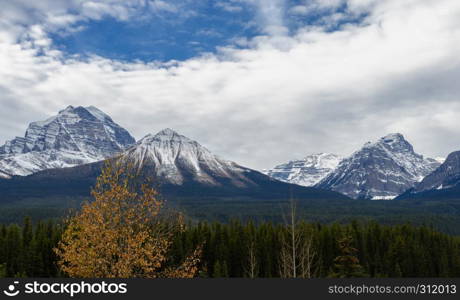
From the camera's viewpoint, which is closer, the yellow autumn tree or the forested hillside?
the yellow autumn tree

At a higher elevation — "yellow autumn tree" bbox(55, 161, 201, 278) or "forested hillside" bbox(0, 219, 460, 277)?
"yellow autumn tree" bbox(55, 161, 201, 278)

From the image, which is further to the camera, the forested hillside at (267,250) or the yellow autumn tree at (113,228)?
the forested hillside at (267,250)

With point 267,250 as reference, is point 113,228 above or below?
above

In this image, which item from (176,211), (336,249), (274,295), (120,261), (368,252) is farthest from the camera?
(368,252)

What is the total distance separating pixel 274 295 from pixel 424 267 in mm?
129772

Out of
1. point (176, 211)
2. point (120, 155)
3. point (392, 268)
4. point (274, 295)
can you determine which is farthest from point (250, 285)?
point (392, 268)

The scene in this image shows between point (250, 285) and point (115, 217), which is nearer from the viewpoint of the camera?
point (250, 285)

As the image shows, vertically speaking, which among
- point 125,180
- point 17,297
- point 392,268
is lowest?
point 392,268

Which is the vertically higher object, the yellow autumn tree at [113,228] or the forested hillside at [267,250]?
the yellow autumn tree at [113,228]

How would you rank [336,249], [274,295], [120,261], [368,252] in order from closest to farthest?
[274,295], [120,261], [336,249], [368,252]

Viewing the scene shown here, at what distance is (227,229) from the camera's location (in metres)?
138

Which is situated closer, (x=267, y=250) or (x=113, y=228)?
(x=113, y=228)

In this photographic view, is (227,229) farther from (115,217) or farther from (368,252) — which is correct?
(115,217)

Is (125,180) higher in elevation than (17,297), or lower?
higher
